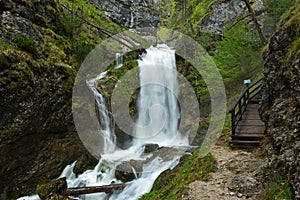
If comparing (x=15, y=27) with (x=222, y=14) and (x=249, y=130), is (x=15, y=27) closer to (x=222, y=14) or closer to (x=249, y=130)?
(x=249, y=130)

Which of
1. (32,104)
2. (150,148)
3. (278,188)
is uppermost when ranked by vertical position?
(32,104)

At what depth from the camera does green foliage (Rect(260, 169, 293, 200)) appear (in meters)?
3.99

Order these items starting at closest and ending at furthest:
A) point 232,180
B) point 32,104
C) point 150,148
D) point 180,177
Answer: point 232,180, point 180,177, point 32,104, point 150,148

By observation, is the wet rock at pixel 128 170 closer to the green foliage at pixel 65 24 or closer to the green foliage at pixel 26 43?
the green foliage at pixel 26 43

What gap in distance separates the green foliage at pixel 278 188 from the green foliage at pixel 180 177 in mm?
1670

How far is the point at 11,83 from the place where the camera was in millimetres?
8539

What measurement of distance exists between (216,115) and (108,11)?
21.1 meters

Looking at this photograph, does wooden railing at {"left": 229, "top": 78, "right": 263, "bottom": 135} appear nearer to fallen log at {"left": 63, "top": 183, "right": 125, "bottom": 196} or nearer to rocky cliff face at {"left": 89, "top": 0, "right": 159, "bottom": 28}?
fallen log at {"left": 63, "top": 183, "right": 125, "bottom": 196}

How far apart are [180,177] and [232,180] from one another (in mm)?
1591

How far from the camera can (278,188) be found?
425 centimetres

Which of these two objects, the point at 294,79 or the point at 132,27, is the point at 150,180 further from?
the point at 132,27

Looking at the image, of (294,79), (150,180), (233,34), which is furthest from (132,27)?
(294,79)

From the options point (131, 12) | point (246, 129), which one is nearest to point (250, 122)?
point (246, 129)

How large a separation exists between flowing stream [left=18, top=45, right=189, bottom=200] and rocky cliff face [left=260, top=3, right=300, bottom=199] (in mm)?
3776
